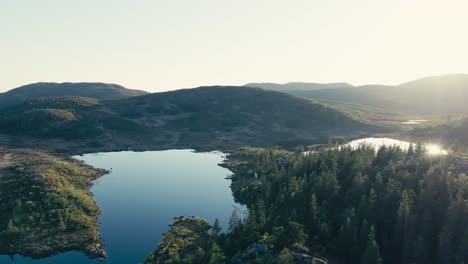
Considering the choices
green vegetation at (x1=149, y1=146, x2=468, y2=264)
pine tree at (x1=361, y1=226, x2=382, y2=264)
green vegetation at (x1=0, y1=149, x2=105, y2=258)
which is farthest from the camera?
green vegetation at (x1=0, y1=149, x2=105, y2=258)

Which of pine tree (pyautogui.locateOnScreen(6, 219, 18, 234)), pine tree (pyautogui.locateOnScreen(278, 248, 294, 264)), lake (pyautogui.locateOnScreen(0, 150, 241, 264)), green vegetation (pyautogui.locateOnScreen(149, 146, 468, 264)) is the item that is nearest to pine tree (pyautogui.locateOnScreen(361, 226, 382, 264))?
green vegetation (pyautogui.locateOnScreen(149, 146, 468, 264))

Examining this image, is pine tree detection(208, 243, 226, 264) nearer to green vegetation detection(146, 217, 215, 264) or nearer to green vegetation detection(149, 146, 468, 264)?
green vegetation detection(146, 217, 215, 264)

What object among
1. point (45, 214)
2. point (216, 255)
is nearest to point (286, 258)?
point (216, 255)

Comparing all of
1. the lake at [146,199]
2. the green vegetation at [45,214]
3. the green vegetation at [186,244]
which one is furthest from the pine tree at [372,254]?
the green vegetation at [45,214]

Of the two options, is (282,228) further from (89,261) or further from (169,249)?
(89,261)

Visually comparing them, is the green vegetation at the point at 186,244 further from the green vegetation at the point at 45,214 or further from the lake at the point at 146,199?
the green vegetation at the point at 45,214

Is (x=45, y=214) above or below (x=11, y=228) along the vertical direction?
above

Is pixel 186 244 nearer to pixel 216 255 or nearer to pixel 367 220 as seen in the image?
pixel 216 255
